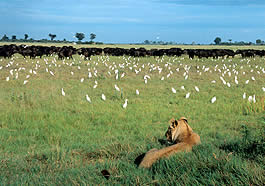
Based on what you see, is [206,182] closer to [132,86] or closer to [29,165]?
[29,165]

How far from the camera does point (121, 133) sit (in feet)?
26.7

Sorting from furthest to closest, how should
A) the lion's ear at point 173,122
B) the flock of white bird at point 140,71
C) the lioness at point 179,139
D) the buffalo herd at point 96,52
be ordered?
1. the buffalo herd at point 96,52
2. the flock of white bird at point 140,71
3. the lion's ear at point 173,122
4. the lioness at point 179,139

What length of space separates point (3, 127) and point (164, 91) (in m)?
7.97

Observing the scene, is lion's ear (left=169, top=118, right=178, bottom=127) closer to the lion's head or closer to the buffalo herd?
the lion's head

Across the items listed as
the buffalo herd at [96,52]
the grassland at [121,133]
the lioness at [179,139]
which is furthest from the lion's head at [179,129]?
the buffalo herd at [96,52]

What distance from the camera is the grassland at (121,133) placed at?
4270 mm

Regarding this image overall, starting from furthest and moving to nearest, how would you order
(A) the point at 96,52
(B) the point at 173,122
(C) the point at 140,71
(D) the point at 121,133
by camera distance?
(A) the point at 96,52
(C) the point at 140,71
(D) the point at 121,133
(B) the point at 173,122

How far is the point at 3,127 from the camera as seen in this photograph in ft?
29.0

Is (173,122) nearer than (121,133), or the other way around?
(173,122)

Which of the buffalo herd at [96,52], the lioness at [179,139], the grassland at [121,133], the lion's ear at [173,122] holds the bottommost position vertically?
the grassland at [121,133]

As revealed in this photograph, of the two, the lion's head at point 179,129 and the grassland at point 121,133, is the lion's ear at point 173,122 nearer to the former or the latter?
the lion's head at point 179,129

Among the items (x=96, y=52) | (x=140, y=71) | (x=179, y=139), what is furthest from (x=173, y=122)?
(x=96, y=52)

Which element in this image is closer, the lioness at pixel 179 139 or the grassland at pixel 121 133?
the grassland at pixel 121 133

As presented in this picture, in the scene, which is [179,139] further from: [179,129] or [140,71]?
[140,71]
